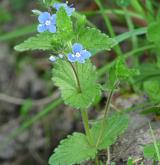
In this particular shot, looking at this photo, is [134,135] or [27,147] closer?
[134,135]

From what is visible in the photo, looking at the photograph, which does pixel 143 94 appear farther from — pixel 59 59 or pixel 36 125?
pixel 36 125

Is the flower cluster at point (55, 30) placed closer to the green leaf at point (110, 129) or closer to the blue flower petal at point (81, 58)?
the blue flower petal at point (81, 58)

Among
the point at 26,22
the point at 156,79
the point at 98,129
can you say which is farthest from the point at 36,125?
the point at 98,129

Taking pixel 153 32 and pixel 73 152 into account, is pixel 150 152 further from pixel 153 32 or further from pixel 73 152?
pixel 153 32

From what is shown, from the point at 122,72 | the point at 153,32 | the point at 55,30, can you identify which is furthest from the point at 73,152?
the point at 153,32

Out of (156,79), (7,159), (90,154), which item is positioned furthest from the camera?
(7,159)

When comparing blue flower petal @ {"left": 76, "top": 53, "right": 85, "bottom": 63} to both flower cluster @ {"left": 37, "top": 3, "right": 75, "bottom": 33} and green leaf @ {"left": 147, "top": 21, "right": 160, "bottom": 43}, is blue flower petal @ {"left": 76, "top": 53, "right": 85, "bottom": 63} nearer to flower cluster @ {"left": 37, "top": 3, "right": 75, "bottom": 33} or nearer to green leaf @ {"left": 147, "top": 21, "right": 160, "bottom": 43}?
flower cluster @ {"left": 37, "top": 3, "right": 75, "bottom": 33}

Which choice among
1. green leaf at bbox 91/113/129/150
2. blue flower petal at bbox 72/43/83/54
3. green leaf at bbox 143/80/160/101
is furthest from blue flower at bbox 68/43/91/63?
green leaf at bbox 143/80/160/101
